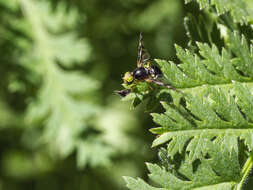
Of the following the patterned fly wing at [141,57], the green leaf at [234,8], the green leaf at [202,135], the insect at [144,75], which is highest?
the green leaf at [234,8]

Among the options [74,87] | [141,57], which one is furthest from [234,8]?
[74,87]

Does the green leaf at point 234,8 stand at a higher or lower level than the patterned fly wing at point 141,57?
higher

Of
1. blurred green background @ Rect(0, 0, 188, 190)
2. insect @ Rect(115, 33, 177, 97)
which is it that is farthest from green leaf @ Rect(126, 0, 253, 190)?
blurred green background @ Rect(0, 0, 188, 190)

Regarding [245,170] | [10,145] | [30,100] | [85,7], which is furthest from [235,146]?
[10,145]

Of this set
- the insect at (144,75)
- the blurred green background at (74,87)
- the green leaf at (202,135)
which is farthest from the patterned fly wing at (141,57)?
the blurred green background at (74,87)

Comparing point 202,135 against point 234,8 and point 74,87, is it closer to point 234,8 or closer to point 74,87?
point 234,8

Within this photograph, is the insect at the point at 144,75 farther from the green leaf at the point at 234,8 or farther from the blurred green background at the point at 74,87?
the blurred green background at the point at 74,87

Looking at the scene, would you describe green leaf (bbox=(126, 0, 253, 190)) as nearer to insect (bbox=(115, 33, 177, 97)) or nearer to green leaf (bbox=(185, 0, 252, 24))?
insect (bbox=(115, 33, 177, 97))

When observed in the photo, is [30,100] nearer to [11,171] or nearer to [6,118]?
[6,118]
